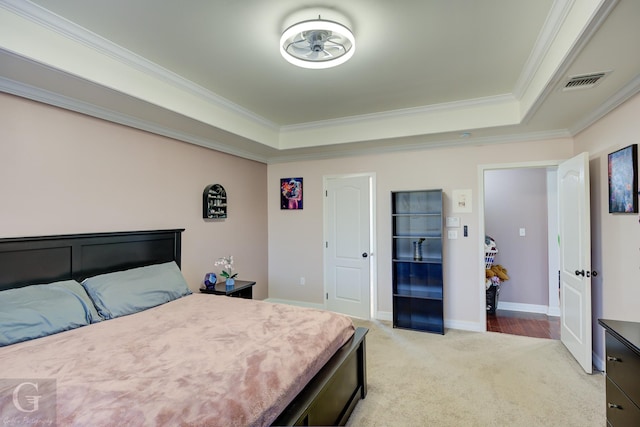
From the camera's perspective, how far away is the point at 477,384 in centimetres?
273

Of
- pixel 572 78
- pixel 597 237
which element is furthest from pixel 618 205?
pixel 572 78

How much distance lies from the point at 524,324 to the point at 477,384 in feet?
6.70

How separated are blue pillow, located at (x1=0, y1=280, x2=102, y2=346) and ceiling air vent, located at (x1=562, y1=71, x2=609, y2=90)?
12.7 ft

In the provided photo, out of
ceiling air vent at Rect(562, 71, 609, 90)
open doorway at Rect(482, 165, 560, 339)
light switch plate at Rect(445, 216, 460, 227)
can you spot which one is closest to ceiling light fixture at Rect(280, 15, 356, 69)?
ceiling air vent at Rect(562, 71, 609, 90)

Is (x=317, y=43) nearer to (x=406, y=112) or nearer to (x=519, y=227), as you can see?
(x=406, y=112)

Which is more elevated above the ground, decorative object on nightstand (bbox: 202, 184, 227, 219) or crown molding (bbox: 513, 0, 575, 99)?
crown molding (bbox: 513, 0, 575, 99)

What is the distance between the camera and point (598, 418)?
2.26 meters

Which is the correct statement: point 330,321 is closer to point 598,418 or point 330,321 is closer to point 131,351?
point 131,351

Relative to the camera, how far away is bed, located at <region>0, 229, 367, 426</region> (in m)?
1.30

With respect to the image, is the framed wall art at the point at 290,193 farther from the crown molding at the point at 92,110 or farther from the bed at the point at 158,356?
the bed at the point at 158,356

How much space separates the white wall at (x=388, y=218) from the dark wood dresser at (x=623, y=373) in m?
2.31

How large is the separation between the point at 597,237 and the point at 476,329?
172cm

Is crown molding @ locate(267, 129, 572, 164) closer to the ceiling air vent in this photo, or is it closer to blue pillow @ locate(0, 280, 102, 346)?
the ceiling air vent

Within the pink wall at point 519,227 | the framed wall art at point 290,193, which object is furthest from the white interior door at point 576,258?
the framed wall art at point 290,193
